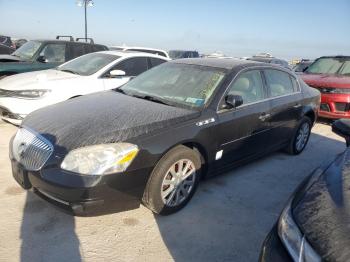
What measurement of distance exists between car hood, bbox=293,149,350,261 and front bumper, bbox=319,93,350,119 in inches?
239

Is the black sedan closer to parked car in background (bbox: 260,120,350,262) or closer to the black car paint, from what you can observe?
parked car in background (bbox: 260,120,350,262)

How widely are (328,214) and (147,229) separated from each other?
184 cm

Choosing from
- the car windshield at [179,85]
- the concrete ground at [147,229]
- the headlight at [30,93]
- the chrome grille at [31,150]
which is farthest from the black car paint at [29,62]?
the chrome grille at [31,150]

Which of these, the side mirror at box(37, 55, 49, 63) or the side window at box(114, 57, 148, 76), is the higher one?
the side window at box(114, 57, 148, 76)

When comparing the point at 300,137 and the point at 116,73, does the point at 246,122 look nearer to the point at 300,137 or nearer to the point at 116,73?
the point at 300,137

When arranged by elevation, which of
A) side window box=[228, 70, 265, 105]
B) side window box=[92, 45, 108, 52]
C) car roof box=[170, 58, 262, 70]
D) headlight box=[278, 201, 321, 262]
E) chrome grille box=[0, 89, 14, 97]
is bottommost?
chrome grille box=[0, 89, 14, 97]

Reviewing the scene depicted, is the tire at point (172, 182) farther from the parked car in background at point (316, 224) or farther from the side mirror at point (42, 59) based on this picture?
the side mirror at point (42, 59)

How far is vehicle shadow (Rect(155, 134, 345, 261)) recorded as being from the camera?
9.86ft

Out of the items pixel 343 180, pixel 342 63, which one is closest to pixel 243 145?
pixel 343 180

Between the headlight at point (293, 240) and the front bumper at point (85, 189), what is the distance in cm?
140

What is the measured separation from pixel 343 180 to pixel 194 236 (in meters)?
1.50

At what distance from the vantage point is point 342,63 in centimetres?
928

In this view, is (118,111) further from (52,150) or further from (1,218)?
(1,218)

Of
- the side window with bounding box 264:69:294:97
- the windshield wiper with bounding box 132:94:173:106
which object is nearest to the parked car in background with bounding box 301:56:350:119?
the side window with bounding box 264:69:294:97
